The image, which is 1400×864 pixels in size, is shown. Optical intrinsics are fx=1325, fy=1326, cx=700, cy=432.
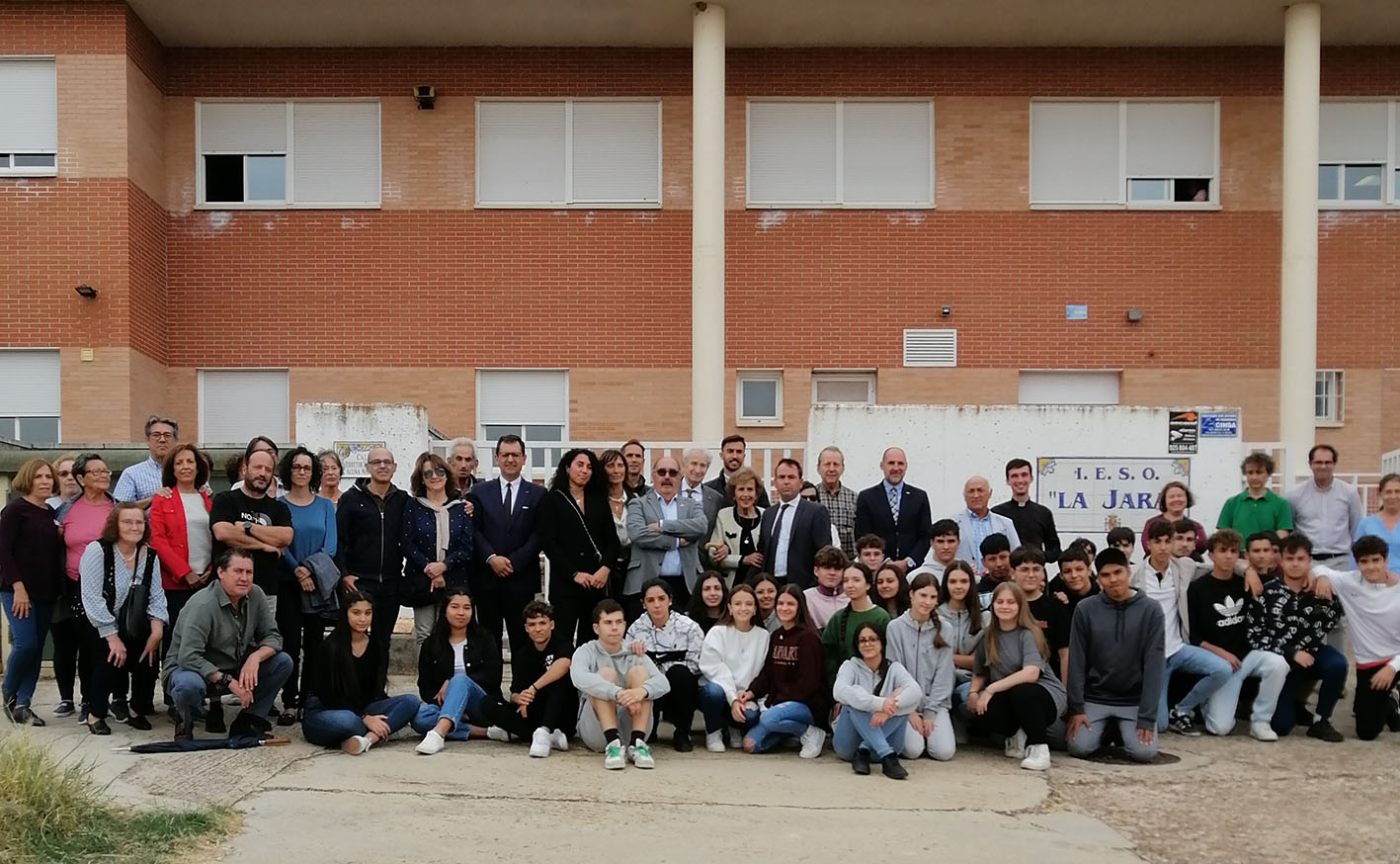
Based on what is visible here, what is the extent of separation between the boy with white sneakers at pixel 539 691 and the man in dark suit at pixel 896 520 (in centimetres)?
271

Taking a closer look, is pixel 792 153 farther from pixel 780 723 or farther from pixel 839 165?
pixel 780 723

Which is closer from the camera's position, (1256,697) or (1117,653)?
(1117,653)

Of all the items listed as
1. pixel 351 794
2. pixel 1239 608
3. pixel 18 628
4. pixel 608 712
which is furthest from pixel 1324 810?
pixel 18 628

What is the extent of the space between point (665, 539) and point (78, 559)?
4059 mm

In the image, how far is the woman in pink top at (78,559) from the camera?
357 inches

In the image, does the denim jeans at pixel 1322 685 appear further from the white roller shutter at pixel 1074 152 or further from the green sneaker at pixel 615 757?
the white roller shutter at pixel 1074 152

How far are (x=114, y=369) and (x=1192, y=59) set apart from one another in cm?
1499

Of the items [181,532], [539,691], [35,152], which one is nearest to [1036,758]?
Result: [539,691]

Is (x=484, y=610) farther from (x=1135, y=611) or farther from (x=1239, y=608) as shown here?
(x=1239, y=608)

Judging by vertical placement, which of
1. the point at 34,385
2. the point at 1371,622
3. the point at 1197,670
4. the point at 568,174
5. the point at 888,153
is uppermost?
the point at 888,153

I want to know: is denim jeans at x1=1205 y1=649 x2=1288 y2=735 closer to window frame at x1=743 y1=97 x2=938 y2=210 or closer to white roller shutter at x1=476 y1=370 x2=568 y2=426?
window frame at x1=743 y1=97 x2=938 y2=210

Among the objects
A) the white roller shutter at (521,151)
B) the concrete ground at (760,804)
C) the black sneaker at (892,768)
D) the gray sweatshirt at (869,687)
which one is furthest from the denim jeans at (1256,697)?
the white roller shutter at (521,151)

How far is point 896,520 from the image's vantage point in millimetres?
10258

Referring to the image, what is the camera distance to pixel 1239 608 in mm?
9633
